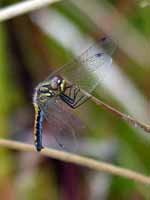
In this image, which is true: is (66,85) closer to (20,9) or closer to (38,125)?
(38,125)

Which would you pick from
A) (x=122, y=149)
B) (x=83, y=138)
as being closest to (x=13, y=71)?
(x=83, y=138)

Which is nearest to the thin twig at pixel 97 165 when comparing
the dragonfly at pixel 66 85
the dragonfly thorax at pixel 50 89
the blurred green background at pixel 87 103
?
the dragonfly at pixel 66 85

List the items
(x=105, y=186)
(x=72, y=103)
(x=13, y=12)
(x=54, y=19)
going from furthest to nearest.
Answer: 1. (x=54, y=19)
2. (x=105, y=186)
3. (x=13, y=12)
4. (x=72, y=103)

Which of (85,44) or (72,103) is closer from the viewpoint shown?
(72,103)

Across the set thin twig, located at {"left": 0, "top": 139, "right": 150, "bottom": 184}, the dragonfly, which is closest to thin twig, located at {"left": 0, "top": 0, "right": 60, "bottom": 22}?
the dragonfly

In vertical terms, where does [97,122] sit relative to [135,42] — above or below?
below

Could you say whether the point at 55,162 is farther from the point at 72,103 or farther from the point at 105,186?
the point at 72,103
